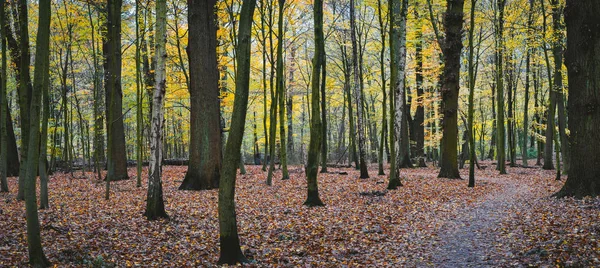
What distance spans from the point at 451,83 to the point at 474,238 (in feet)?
33.8

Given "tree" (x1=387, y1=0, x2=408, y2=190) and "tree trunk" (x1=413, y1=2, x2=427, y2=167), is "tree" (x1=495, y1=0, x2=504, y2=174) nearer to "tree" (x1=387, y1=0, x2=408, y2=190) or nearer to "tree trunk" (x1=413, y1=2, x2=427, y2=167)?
"tree trunk" (x1=413, y1=2, x2=427, y2=167)

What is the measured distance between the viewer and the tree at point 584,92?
28.8 feet

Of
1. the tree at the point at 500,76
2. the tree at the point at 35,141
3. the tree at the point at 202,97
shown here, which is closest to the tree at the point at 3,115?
the tree at the point at 202,97

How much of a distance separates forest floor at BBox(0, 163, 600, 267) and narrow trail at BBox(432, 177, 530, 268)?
2cm

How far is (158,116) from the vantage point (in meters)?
8.10

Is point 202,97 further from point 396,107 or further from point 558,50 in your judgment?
point 558,50

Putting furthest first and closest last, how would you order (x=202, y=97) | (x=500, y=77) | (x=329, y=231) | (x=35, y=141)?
(x=500, y=77), (x=202, y=97), (x=329, y=231), (x=35, y=141)

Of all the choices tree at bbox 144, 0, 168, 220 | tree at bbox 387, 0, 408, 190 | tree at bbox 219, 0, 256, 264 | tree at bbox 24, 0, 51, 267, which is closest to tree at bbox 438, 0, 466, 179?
tree at bbox 387, 0, 408, 190

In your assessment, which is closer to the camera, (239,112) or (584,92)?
(239,112)

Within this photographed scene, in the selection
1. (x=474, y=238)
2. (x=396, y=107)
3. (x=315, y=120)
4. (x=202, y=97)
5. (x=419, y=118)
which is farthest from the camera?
(x=419, y=118)

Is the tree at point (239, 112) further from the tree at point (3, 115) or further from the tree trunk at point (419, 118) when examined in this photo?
the tree trunk at point (419, 118)

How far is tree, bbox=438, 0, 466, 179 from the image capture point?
15.4 metres

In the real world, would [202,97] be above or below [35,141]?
above

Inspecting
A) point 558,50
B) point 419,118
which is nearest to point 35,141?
point 558,50
